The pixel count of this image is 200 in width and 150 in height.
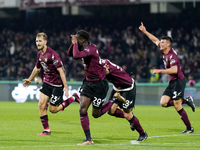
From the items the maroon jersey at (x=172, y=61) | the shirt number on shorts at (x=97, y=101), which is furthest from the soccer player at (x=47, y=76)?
the maroon jersey at (x=172, y=61)

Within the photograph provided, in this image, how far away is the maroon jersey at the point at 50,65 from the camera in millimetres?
11242

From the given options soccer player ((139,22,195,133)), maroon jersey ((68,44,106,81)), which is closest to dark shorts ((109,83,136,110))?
maroon jersey ((68,44,106,81))

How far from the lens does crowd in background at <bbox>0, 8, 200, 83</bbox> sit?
96.3 ft

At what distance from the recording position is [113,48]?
32.8 m

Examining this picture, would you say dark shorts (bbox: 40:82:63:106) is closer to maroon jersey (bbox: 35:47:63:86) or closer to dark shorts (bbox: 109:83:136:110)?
maroon jersey (bbox: 35:47:63:86)

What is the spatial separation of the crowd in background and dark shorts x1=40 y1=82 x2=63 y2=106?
14.5 metres

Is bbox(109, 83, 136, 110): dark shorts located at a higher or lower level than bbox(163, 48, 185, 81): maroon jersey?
lower

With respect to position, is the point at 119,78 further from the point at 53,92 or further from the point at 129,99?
the point at 53,92

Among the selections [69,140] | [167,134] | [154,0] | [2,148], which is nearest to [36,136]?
[69,140]

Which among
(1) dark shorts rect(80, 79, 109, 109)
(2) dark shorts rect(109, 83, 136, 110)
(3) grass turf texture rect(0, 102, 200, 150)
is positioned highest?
(1) dark shorts rect(80, 79, 109, 109)

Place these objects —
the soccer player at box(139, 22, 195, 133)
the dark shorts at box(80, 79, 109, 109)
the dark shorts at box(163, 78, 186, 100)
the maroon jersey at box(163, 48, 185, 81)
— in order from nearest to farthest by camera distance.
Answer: the dark shorts at box(80, 79, 109, 109), the maroon jersey at box(163, 48, 185, 81), the soccer player at box(139, 22, 195, 133), the dark shorts at box(163, 78, 186, 100)

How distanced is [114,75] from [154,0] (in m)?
21.3

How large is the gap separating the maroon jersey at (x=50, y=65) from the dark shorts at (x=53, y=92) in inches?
4.1

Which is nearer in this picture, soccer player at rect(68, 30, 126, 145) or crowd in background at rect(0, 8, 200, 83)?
soccer player at rect(68, 30, 126, 145)
